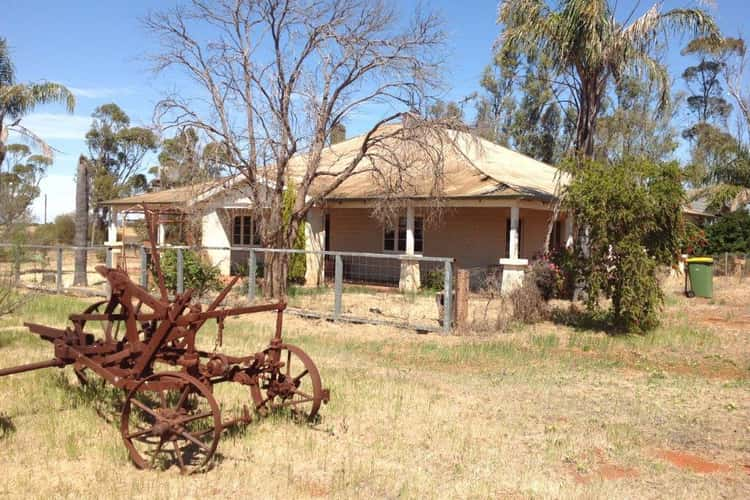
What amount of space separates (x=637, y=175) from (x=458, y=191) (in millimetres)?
6312

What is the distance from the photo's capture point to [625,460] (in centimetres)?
572

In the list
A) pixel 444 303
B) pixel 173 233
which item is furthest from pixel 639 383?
pixel 173 233

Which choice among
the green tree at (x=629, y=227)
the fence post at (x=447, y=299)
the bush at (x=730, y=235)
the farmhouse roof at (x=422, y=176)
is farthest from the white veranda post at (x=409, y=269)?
the bush at (x=730, y=235)

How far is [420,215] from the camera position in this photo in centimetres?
1922

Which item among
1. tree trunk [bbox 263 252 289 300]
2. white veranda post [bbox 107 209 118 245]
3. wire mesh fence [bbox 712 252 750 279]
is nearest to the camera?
tree trunk [bbox 263 252 289 300]

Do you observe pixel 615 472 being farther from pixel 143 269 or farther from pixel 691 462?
pixel 143 269

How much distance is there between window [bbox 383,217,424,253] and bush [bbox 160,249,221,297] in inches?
246

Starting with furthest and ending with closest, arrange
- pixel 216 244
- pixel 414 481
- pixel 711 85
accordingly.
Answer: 1. pixel 711 85
2. pixel 216 244
3. pixel 414 481

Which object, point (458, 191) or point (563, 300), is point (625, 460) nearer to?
point (563, 300)

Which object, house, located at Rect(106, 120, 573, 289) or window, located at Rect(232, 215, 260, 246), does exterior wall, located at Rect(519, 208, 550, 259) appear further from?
window, located at Rect(232, 215, 260, 246)

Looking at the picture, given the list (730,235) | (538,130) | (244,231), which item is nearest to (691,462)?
(244,231)

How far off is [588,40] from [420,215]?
6.89 meters

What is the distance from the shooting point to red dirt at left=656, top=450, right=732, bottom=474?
5.57 meters


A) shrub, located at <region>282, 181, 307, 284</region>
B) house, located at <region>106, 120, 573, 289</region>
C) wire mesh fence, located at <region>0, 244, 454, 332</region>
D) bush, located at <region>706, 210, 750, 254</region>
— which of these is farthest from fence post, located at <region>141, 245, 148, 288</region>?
bush, located at <region>706, 210, 750, 254</region>
